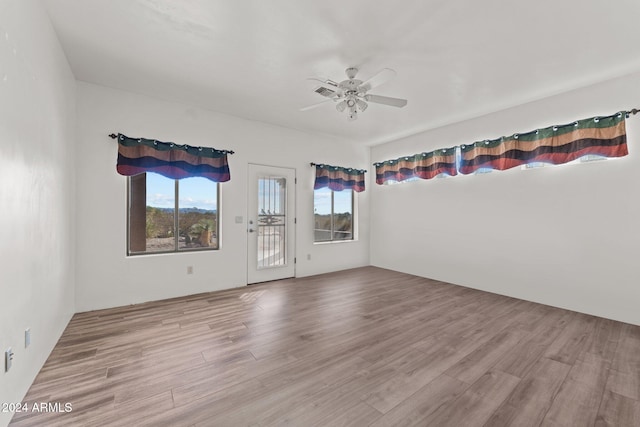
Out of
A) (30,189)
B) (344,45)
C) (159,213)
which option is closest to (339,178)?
(344,45)

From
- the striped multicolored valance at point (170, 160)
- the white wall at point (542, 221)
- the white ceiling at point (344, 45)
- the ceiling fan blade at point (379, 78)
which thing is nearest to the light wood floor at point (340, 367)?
the white wall at point (542, 221)

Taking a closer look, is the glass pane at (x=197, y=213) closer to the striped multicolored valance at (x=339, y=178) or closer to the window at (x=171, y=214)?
the window at (x=171, y=214)

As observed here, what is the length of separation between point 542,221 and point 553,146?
3.36 feet

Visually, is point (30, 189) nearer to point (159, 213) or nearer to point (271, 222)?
point (159, 213)

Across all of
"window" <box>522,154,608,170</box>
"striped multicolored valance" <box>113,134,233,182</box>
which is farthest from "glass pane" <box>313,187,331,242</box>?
"window" <box>522,154,608,170</box>

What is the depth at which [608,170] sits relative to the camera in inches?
130

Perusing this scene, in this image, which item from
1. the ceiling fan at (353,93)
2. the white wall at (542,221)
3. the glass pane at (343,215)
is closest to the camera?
the ceiling fan at (353,93)

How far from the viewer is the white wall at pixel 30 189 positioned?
1.57 m

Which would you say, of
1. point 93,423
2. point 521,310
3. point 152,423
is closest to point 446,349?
point 521,310

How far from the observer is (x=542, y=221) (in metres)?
3.81

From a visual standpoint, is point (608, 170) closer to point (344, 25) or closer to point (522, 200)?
point (522, 200)

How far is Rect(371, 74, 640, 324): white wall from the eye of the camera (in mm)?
3203

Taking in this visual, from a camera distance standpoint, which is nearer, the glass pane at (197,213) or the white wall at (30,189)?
the white wall at (30,189)

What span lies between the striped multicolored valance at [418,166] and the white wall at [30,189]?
205 inches
